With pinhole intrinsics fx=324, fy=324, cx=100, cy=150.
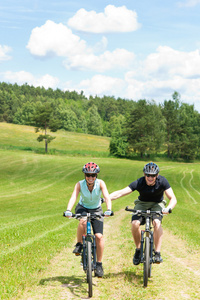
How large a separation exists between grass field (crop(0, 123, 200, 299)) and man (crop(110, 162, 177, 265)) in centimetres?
260

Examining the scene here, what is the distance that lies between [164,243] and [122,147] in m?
86.6

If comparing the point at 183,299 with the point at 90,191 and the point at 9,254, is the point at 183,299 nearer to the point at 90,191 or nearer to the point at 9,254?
the point at 90,191

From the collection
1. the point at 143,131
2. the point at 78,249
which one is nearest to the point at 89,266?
the point at 78,249

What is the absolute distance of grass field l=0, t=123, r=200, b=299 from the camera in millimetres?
8398

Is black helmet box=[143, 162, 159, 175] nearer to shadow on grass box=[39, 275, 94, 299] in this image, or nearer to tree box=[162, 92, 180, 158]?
shadow on grass box=[39, 275, 94, 299]

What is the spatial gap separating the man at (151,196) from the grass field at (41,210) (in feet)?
8.54

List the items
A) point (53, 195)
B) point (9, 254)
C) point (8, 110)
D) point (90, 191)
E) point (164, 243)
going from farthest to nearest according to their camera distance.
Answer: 1. point (8, 110)
2. point (53, 195)
3. point (164, 243)
4. point (9, 254)
5. point (90, 191)

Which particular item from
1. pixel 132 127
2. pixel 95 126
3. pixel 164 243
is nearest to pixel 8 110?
pixel 95 126

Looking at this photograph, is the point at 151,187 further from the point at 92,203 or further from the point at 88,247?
the point at 88,247

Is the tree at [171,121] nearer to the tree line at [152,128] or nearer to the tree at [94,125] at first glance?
the tree line at [152,128]

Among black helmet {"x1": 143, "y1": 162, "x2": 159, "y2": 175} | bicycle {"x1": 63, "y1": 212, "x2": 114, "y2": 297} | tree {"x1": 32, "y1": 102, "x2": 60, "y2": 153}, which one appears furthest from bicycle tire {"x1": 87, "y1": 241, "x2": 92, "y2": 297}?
tree {"x1": 32, "y1": 102, "x2": 60, "y2": 153}

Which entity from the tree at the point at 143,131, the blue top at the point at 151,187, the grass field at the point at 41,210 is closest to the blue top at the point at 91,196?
the blue top at the point at 151,187

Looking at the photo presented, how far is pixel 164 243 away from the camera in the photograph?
12156 mm

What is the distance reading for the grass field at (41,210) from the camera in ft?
27.6
